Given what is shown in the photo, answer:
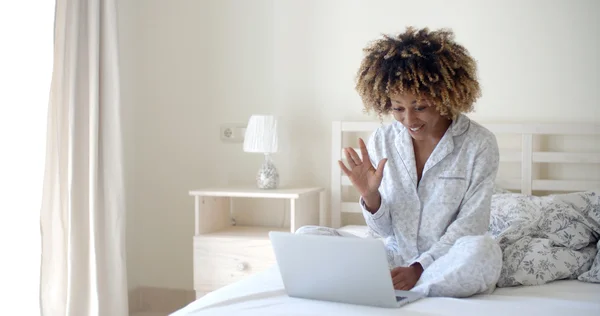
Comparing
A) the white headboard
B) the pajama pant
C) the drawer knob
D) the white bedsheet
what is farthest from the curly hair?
the drawer knob

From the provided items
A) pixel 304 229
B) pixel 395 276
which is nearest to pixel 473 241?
pixel 395 276

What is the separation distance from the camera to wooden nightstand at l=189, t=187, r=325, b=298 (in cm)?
276

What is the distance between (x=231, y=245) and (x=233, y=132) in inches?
24.4

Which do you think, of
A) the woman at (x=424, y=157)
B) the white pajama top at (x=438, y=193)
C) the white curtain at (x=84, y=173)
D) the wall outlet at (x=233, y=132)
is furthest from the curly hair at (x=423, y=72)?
the wall outlet at (x=233, y=132)

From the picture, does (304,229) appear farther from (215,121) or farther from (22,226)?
(215,121)

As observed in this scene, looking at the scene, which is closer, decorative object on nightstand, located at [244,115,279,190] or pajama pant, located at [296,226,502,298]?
pajama pant, located at [296,226,502,298]

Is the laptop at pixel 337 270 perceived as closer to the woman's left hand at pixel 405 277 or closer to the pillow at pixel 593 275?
the woman's left hand at pixel 405 277

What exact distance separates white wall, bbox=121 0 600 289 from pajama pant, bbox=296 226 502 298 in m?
1.34

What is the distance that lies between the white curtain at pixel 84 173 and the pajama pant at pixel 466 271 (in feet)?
4.86

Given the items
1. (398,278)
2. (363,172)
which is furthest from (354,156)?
(398,278)

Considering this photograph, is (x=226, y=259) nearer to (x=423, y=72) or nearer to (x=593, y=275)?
(x=423, y=72)

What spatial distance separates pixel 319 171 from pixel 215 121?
55cm

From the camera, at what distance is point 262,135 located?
2.87 m

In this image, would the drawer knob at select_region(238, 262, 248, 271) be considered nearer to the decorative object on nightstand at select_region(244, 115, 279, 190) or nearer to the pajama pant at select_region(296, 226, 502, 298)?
the decorative object on nightstand at select_region(244, 115, 279, 190)
